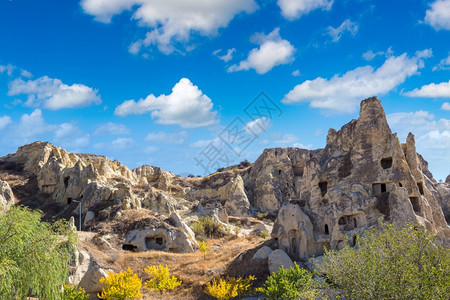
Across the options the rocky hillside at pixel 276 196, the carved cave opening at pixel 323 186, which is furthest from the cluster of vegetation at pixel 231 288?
the carved cave opening at pixel 323 186

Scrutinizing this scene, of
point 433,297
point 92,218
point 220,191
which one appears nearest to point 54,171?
point 92,218

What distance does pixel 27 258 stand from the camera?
53.3ft

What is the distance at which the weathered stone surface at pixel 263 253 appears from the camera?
26491 millimetres

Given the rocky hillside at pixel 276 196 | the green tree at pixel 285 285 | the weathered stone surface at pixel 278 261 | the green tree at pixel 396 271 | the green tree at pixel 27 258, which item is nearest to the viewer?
the green tree at pixel 396 271

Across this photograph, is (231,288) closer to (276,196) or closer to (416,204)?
(416,204)

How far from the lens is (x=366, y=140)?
29.7 m

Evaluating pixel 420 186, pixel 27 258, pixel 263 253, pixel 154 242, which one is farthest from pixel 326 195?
pixel 27 258

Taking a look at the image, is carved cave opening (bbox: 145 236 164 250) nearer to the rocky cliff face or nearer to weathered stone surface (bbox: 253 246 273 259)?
the rocky cliff face

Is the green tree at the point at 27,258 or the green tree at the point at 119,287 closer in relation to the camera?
the green tree at the point at 27,258

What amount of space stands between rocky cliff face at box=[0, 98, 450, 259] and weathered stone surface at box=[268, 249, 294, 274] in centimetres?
130

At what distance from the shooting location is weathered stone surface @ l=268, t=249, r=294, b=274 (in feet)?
81.4

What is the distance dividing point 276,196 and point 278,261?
1409 inches

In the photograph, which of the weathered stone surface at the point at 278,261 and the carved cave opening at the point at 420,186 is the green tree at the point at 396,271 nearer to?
the weathered stone surface at the point at 278,261

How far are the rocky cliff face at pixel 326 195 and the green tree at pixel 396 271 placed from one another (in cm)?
652
